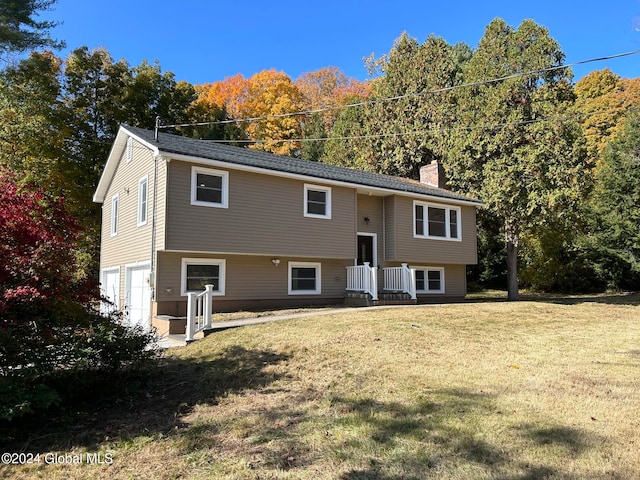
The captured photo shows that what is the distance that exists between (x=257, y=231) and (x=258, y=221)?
1.09ft

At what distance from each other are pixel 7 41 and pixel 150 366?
2019cm

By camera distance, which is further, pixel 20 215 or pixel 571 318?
pixel 571 318

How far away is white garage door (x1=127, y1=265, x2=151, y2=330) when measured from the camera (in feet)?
43.5

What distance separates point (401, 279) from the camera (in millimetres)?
16234

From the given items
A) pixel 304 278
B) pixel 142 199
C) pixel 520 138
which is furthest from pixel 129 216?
pixel 520 138

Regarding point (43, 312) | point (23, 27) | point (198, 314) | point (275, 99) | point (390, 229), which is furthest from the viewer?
point (275, 99)

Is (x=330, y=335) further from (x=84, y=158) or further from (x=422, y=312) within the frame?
(x=84, y=158)

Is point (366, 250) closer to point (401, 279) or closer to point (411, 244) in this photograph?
point (411, 244)

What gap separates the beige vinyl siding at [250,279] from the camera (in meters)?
12.7

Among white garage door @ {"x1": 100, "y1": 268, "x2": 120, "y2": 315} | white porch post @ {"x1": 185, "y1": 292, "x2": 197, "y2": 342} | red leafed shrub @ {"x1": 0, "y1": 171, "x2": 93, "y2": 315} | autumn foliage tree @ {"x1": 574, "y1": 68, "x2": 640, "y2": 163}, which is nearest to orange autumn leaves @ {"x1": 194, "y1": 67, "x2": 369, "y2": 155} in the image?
white garage door @ {"x1": 100, "y1": 268, "x2": 120, "y2": 315}

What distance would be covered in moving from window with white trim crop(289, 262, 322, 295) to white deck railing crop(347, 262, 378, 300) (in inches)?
48.8

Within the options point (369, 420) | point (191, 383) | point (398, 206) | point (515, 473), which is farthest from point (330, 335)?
point (398, 206)

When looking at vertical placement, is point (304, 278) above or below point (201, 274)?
below

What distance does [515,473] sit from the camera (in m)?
3.37
